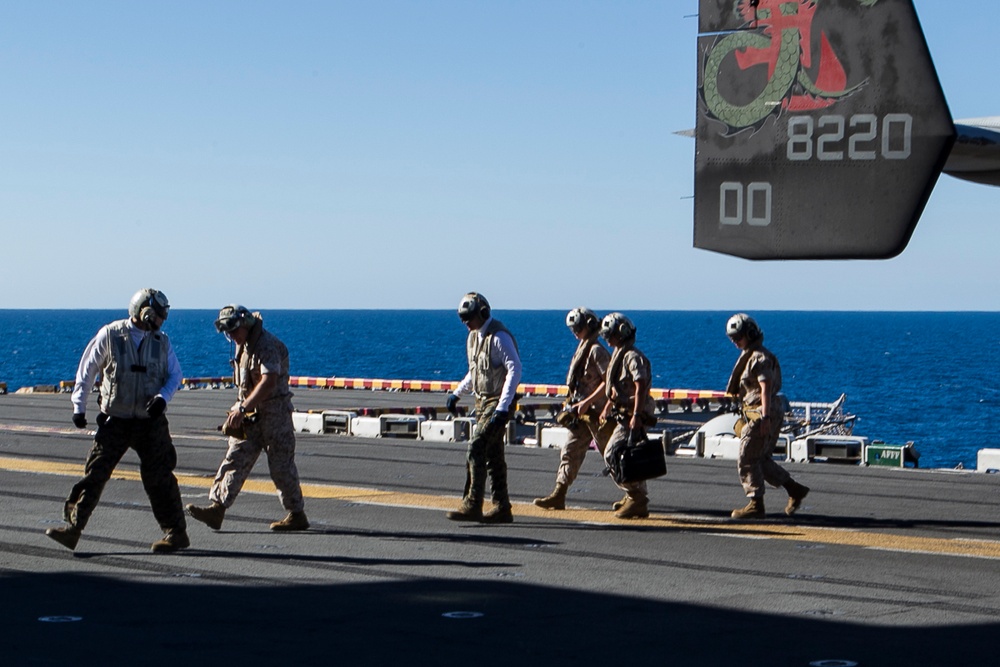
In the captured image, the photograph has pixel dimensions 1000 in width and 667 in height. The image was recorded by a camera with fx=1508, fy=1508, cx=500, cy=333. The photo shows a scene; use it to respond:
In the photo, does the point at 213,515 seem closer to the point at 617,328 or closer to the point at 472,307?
the point at 472,307

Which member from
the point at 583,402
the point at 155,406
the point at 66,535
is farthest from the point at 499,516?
the point at 66,535

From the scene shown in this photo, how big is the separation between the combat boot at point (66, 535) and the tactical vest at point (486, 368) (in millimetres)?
3833

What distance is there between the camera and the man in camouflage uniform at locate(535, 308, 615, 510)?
14.6m

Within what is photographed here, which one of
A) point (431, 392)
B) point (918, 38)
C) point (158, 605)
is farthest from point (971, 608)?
point (431, 392)

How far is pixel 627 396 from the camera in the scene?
47.1ft

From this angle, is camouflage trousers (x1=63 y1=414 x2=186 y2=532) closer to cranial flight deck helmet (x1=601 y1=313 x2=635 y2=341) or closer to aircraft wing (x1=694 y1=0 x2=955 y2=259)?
cranial flight deck helmet (x1=601 y1=313 x2=635 y2=341)

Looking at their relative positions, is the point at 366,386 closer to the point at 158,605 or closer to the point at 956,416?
the point at 956,416

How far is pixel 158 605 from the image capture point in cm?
971

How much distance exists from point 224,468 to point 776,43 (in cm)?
702

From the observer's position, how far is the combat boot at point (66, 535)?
11.7m

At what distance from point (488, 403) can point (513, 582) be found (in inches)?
132

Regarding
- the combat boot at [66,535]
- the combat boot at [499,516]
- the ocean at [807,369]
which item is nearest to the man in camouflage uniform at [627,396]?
the combat boot at [499,516]

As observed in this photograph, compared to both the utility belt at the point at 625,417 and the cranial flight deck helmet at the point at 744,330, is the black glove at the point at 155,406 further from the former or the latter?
the cranial flight deck helmet at the point at 744,330

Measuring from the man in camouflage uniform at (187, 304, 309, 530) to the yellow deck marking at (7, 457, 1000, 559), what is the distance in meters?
2.75
